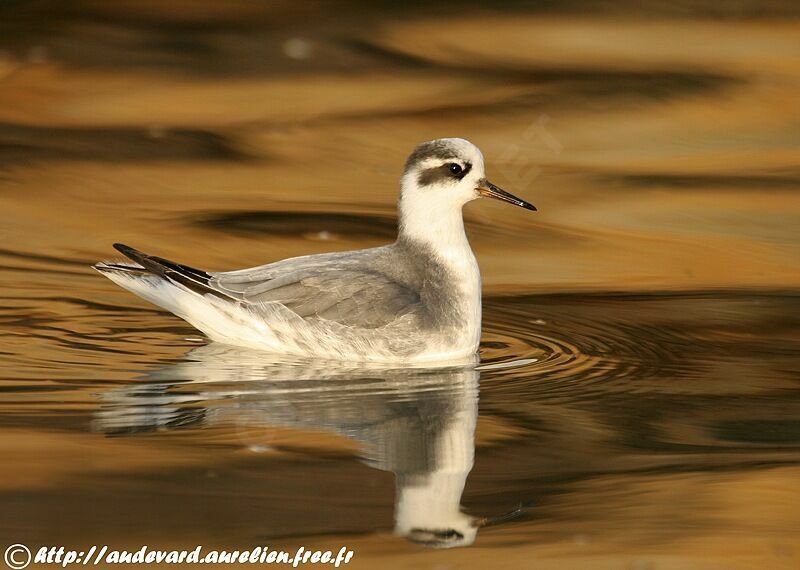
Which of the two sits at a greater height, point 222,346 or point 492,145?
point 492,145

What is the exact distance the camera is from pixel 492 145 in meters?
12.6

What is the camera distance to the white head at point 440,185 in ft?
27.0

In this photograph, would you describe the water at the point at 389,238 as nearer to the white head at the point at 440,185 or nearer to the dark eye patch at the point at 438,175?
the white head at the point at 440,185

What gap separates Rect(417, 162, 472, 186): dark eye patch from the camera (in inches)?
324

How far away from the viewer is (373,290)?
8055mm

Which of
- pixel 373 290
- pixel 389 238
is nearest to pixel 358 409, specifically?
pixel 373 290

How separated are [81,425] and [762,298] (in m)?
→ 4.52

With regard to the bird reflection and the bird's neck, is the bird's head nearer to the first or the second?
the bird's neck

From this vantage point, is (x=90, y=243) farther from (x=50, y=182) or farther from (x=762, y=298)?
(x=762, y=298)

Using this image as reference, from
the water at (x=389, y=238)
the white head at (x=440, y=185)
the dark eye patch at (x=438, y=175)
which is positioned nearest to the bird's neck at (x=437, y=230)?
the white head at (x=440, y=185)

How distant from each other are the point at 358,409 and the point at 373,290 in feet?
3.44

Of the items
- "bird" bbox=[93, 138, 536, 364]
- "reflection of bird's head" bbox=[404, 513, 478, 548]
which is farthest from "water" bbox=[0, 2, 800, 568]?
"bird" bbox=[93, 138, 536, 364]

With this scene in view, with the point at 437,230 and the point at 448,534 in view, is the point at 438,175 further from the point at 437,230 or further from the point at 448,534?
the point at 448,534

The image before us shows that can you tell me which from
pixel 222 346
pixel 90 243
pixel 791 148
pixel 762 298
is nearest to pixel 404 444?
pixel 222 346
